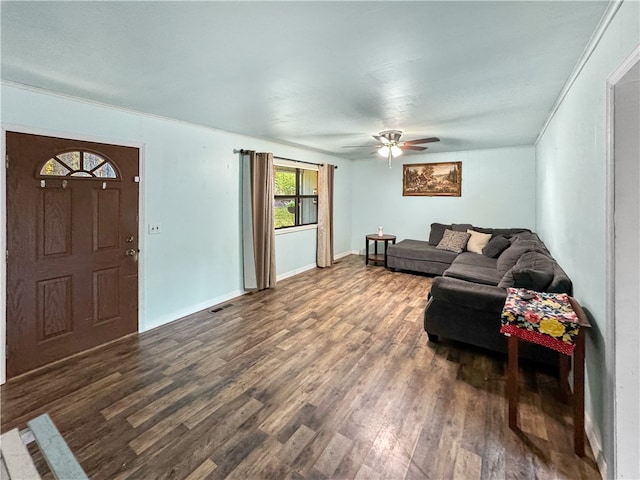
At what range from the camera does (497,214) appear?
588 centimetres

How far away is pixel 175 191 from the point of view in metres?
3.63

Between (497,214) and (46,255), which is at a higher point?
(497,214)

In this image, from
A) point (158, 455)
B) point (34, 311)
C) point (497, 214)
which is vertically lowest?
point (158, 455)

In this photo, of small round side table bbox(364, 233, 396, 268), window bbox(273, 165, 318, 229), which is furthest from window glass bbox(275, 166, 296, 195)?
small round side table bbox(364, 233, 396, 268)

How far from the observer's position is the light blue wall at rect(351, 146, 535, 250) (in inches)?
222

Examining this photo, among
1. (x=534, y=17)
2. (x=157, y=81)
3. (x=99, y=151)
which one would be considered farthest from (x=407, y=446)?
(x=99, y=151)

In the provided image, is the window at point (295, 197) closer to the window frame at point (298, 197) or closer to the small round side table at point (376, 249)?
the window frame at point (298, 197)

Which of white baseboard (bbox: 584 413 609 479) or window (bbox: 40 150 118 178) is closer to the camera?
white baseboard (bbox: 584 413 609 479)

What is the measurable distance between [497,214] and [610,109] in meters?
4.76

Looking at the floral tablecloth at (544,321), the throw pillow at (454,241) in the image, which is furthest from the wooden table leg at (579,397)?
the throw pillow at (454,241)

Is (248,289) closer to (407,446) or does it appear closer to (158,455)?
(158,455)

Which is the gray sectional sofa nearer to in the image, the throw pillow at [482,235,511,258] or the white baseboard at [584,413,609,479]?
the white baseboard at [584,413,609,479]

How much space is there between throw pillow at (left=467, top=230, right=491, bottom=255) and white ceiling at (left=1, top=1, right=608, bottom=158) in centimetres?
258

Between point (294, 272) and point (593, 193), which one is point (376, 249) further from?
point (593, 193)
